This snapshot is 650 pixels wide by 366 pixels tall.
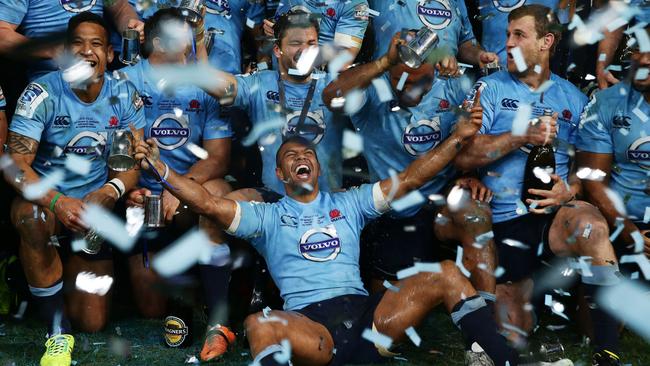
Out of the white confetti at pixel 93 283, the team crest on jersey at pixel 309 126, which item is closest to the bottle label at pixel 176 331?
the white confetti at pixel 93 283

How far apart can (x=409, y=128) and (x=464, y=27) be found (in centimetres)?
84

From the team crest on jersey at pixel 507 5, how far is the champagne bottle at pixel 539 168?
0.82 meters

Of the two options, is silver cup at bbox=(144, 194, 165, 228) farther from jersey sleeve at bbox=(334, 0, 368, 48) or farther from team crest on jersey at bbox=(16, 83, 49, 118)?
jersey sleeve at bbox=(334, 0, 368, 48)

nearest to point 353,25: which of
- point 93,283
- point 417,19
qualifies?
point 417,19

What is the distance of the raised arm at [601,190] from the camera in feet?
16.1

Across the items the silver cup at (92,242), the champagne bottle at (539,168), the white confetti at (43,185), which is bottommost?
the silver cup at (92,242)

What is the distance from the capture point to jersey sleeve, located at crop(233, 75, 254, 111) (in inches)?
201

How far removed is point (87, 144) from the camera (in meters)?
5.07

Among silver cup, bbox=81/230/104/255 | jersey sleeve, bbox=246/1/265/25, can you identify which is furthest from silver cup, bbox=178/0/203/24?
silver cup, bbox=81/230/104/255

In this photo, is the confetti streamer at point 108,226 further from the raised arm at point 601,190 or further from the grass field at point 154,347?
the raised arm at point 601,190

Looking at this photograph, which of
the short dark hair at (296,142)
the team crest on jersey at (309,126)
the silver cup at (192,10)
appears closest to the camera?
the short dark hair at (296,142)

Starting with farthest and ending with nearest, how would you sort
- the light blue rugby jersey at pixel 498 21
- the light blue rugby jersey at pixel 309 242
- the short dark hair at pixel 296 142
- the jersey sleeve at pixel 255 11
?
1. the jersey sleeve at pixel 255 11
2. the light blue rugby jersey at pixel 498 21
3. the short dark hair at pixel 296 142
4. the light blue rugby jersey at pixel 309 242

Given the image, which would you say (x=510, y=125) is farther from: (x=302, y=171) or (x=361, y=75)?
(x=302, y=171)

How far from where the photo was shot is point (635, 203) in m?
4.96
